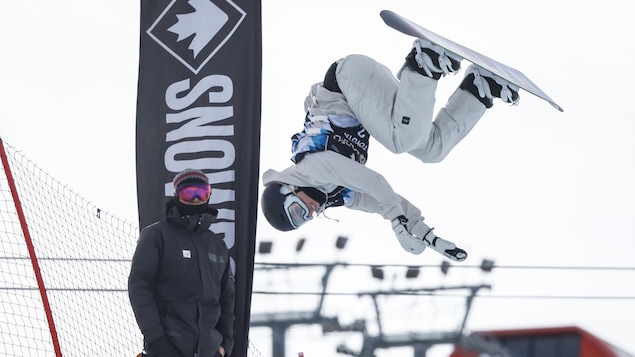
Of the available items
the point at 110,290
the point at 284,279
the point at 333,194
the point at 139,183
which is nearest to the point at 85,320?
the point at 110,290

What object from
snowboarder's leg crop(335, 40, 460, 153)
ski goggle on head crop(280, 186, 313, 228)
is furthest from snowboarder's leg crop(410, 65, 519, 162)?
ski goggle on head crop(280, 186, 313, 228)

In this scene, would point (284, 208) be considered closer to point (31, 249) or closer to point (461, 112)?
point (461, 112)

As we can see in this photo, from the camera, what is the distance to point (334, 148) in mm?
5145

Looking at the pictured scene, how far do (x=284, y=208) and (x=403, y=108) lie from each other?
29.8 inches

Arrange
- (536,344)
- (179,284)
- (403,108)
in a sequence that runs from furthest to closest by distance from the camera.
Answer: (179,284) < (403,108) < (536,344)

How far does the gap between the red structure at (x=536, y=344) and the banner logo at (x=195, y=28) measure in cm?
261

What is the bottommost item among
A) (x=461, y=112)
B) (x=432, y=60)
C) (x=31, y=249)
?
(x=31, y=249)

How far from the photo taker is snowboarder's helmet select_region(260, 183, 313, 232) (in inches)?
207

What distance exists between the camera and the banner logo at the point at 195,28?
6.19 meters

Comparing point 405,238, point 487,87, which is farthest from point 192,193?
point 487,87

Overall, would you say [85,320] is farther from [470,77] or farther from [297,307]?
[470,77]

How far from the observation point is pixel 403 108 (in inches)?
192

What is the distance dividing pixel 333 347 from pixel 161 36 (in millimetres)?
2022

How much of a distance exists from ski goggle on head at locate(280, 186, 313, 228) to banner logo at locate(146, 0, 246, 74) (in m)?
1.19
